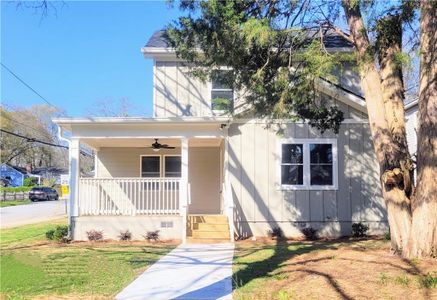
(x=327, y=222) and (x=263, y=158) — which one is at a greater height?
(x=263, y=158)

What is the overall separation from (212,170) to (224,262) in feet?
25.5

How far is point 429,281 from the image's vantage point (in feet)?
19.8

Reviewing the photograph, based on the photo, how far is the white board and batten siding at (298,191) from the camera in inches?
520

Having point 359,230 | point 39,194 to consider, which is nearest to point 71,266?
point 359,230

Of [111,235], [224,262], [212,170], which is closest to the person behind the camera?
[224,262]

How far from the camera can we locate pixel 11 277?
7723 mm

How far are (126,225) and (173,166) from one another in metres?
4.50

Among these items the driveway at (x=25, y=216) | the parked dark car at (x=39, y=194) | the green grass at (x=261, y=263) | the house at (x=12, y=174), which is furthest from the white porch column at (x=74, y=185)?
the house at (x=12, y=174)

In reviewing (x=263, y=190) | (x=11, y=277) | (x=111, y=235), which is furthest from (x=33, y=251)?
(x=263, y=190)

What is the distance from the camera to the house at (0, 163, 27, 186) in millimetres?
71812

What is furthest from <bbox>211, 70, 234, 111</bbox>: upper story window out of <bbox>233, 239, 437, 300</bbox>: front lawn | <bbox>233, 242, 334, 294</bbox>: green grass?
<bbox>233, 239, 437, 300</bbox>: front lawn

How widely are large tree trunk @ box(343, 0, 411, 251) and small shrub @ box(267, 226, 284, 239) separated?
218 inches

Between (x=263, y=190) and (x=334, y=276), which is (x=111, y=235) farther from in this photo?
(x=334, y=276)

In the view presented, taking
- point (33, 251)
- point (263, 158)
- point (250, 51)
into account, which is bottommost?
point (33, 251)
